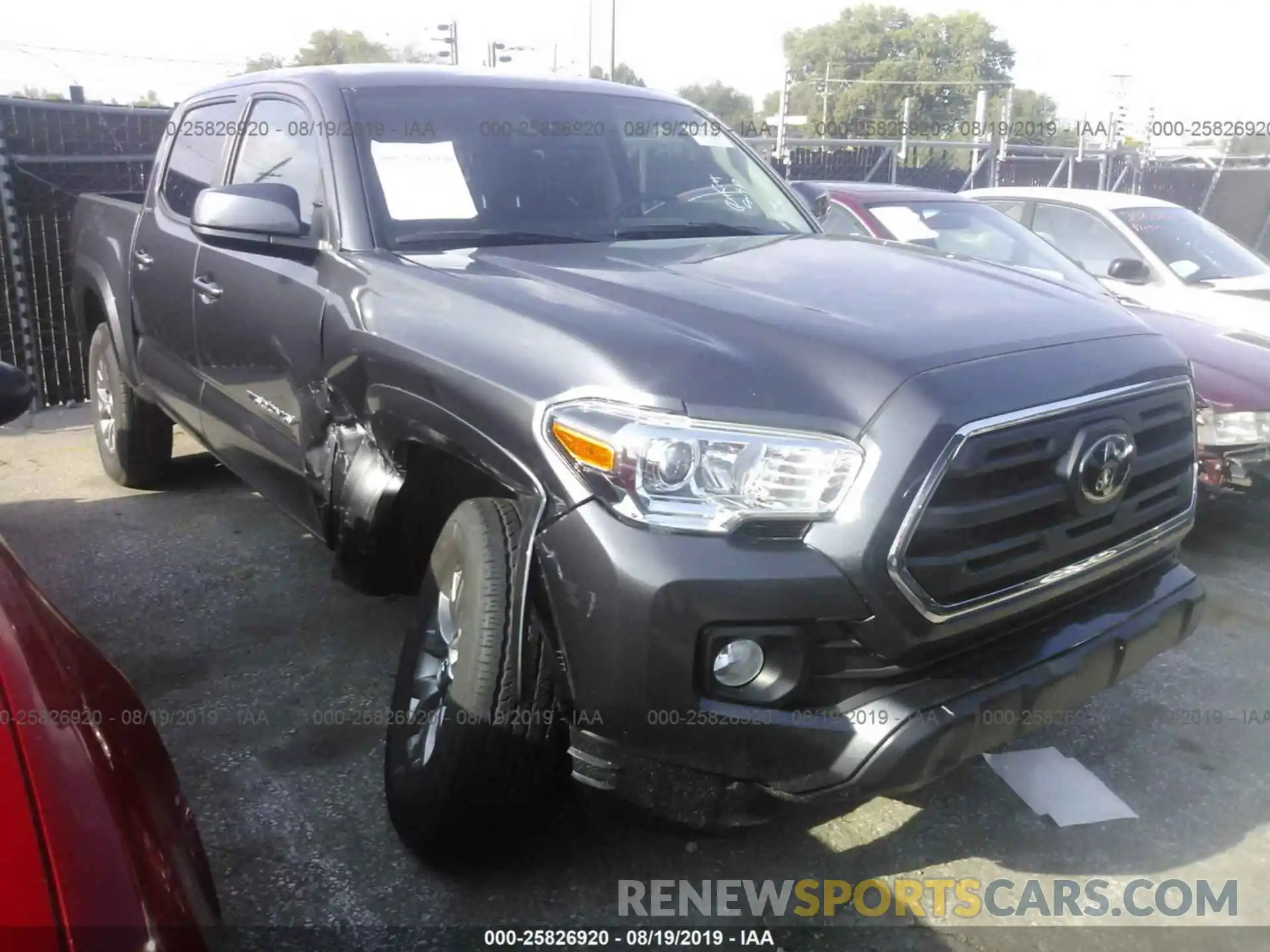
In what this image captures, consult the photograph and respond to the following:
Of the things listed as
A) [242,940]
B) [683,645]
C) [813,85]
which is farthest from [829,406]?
[813,85]

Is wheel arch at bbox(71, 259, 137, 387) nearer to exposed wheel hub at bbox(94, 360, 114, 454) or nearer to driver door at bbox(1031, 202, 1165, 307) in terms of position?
exposed wheel hub at bbox(94, 360, 114, 454)

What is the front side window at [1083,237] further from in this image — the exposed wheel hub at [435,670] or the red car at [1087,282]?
the exposed wheel hub at [435,670]

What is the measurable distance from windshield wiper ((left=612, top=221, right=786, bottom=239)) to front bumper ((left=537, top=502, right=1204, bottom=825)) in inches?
57.9

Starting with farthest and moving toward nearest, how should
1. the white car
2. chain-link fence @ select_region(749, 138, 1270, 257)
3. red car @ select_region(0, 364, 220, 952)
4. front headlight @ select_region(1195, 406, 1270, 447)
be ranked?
chain-link fence @ select_region(749, 138, 1270, 257) < the white car < front headlight @ select_region(1195, 406, 1270, 447) < red car @ select_region(0, 364, 220, 952)

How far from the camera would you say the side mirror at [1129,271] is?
6250 millimetres

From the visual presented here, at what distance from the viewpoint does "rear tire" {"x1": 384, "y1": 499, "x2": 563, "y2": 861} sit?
2314mm

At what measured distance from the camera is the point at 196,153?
4500mm

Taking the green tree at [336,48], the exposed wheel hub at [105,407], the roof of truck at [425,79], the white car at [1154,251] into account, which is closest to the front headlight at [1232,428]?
the white car at [1154,251]

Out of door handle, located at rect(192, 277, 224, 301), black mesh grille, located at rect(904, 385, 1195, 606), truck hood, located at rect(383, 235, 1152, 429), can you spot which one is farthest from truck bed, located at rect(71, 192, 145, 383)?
black mesh grille, located at rect(904, 385, 1195, 606)

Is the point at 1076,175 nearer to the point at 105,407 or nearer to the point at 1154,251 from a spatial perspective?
the point at 1154,251

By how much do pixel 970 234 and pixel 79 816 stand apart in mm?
5946

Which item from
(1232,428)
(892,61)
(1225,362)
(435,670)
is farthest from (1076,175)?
(892,61)

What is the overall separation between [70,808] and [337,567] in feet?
5.65

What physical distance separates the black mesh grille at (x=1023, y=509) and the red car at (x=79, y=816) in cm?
135
